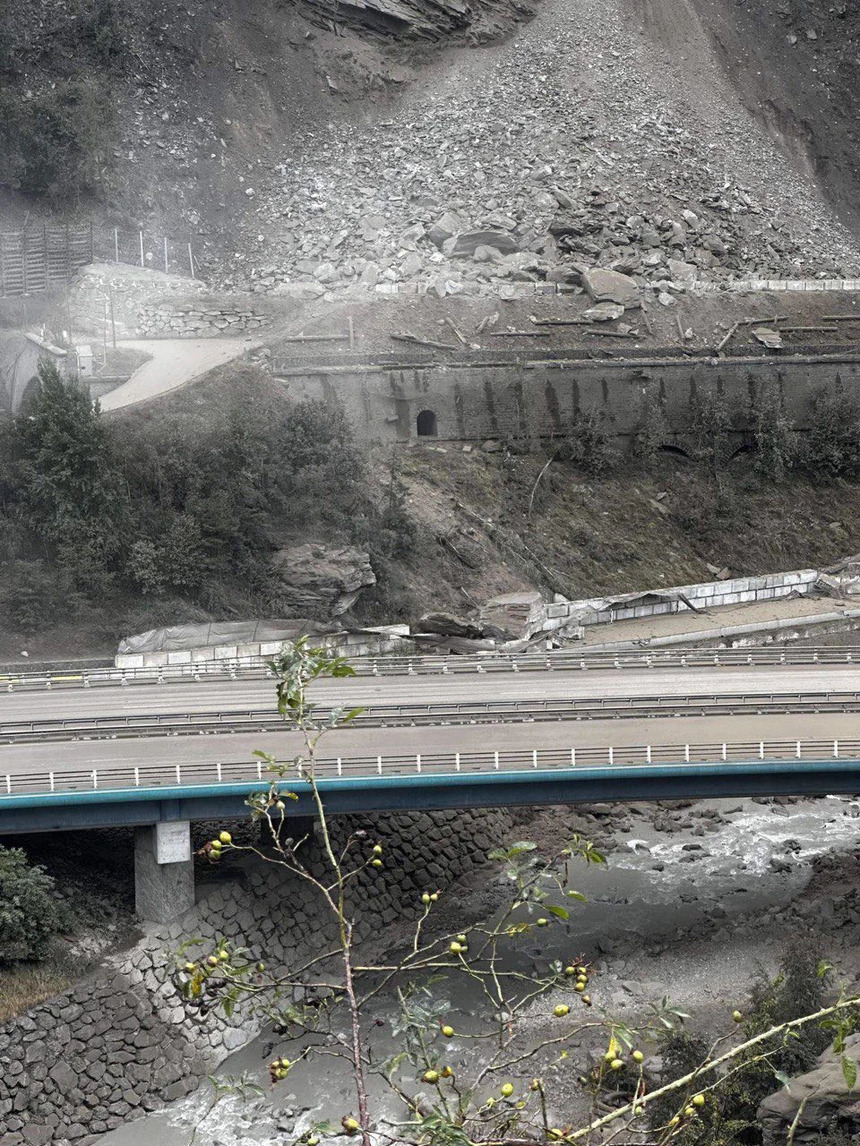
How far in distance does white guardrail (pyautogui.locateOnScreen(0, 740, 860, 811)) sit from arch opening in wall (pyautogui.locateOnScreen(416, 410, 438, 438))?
2714 cm

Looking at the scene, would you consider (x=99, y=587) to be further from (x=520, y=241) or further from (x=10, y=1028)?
(x=520, y=241)

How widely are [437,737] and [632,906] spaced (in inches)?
259

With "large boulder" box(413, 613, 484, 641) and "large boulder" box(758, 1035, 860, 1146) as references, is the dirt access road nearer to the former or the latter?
"large boulder" box(413, 613, 484, 641)

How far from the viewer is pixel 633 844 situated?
4106 centimetres

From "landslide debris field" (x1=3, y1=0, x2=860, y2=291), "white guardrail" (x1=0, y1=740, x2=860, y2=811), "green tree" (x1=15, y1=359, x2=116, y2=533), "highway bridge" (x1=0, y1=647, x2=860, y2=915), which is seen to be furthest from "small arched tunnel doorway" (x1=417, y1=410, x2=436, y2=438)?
"white guardrail" (x1=0, y1=740, x2=860, y2=811)

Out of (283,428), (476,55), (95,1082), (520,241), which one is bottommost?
(95,1082)

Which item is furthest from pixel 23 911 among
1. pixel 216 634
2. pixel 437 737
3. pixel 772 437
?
pixel 772 437

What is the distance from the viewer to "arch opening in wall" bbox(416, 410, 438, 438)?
60.0 metres

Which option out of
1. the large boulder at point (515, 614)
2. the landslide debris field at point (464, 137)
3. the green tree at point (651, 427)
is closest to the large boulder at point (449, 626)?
the large boulder at point (515, 614)

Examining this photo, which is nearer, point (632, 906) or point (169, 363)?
point (632, 906)

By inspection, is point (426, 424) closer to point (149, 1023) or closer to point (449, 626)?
point (449, 626)

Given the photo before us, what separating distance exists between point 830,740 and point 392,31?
188 ft

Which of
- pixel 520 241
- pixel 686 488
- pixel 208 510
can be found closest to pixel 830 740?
pixel 208 510

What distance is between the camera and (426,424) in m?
60.3
